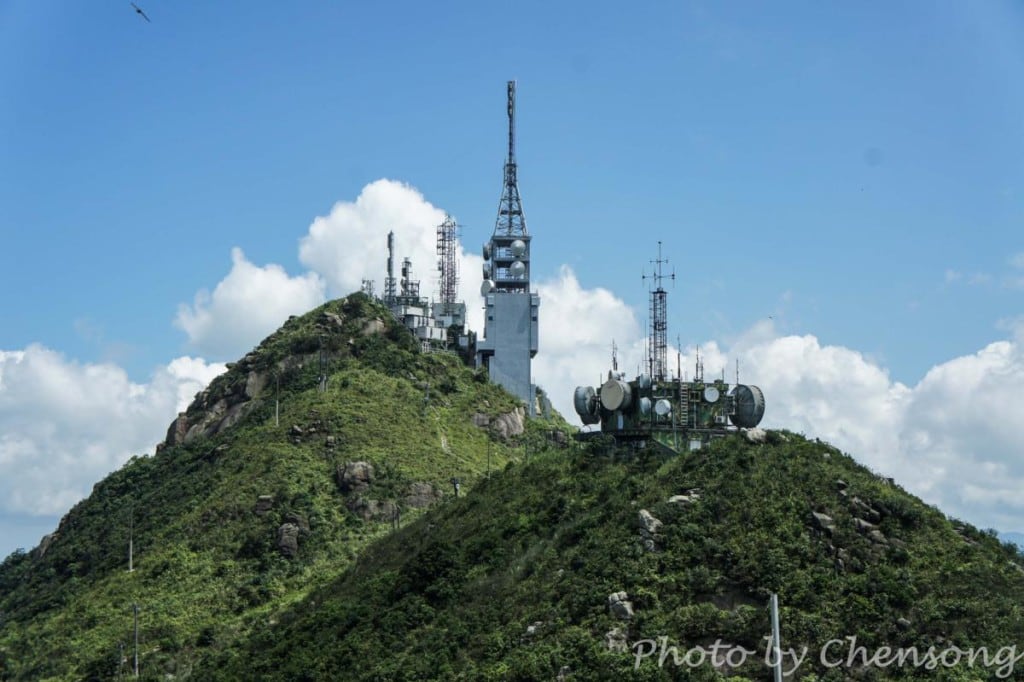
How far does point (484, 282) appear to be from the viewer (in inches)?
5266

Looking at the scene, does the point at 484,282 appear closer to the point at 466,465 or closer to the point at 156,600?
the point at 466,465

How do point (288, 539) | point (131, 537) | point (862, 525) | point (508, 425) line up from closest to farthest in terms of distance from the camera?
1. point (862, 525)
2. point (288, 539)
3. point (131, 537)
4. point (508, 425)

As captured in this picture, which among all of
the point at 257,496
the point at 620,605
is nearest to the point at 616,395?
the point at 620,605

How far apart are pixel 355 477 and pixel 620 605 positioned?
50.4 metres

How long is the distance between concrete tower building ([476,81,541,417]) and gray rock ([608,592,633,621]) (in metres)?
73.4

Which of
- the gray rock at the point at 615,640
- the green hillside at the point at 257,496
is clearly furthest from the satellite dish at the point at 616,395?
the green hillside at the point at 257,496

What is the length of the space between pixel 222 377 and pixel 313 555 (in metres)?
40.5

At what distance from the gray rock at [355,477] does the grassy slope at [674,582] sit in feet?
93.3

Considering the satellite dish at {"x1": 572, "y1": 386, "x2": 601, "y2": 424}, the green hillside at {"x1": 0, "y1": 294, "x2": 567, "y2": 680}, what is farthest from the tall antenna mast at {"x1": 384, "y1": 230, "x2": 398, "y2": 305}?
the satellite dish at {"x1": 572, "y1": 386, "x2": 601, "y2": 424}

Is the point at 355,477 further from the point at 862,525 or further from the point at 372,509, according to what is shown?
the point at 862,525

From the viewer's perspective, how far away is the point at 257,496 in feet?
345

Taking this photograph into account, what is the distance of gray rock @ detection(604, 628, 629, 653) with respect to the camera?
189 ft

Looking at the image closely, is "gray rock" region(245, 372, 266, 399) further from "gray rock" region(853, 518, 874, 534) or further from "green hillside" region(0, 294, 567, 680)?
"gray rock" region(853, 518, 874, 534)

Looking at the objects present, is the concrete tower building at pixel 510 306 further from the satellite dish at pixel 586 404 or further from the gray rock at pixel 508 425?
the satellite dish at pixel 586 404
